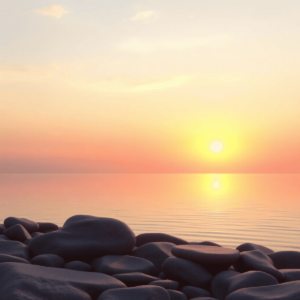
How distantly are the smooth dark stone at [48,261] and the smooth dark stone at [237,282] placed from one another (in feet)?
8.11

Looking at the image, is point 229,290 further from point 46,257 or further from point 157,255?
point 46,257

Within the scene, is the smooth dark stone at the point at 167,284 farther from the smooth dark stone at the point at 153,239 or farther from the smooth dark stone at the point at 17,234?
the smooth dark stone at the point at 17,234

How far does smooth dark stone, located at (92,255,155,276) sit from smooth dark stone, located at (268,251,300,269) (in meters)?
2.35

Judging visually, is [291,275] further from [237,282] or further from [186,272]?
[186,272]

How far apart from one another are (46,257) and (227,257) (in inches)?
115

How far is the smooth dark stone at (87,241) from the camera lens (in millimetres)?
6883

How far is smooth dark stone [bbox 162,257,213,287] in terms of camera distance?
6188 mm

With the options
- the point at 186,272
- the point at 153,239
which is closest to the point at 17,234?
the point at 153,239

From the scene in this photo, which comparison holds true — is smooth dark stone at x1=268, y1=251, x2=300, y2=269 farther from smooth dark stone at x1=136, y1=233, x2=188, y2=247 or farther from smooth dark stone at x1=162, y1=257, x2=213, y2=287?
smooth dark stone at x1=136, y1=233, x2=188, y2=247

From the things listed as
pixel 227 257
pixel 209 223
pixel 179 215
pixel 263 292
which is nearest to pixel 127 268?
pixel 227 257

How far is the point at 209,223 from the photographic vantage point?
20.5 metres

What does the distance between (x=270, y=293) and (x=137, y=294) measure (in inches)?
66.2

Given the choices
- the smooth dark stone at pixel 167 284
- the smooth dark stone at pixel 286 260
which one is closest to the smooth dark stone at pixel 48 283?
the smooth dark stone at pixel 167 284

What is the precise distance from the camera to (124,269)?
6258 mm
